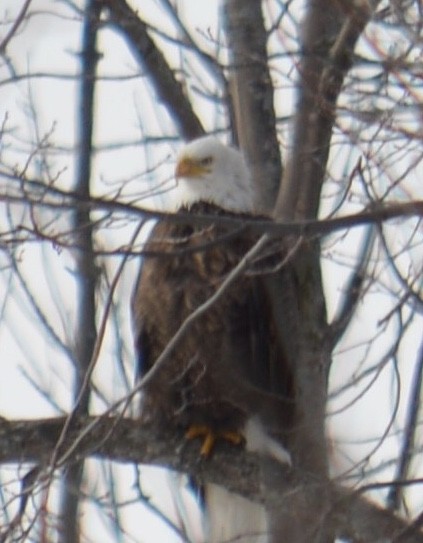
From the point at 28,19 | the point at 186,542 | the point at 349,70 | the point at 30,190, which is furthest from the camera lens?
the point at 28,19

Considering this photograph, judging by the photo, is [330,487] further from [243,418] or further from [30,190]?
[243,418]

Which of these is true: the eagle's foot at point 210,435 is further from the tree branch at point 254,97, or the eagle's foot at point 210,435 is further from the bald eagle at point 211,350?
the tree branch at point 254,97

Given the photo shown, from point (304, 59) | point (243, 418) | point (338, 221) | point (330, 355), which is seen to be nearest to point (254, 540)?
point (243, 418)

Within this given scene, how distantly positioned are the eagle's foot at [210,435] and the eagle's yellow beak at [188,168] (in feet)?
2.95

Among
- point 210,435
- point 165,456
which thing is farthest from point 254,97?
point 165,456

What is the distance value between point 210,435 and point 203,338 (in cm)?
29

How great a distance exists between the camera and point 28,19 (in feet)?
14.1

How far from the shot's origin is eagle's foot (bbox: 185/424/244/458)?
4395mm

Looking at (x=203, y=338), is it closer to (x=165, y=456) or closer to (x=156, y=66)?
(x=165, y=456)

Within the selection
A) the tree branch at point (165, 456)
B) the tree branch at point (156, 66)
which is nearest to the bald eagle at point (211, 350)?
the tree branch at point (165, 456)

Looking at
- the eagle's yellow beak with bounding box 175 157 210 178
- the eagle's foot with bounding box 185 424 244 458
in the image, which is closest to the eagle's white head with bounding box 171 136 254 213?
the eagle's yellow beak with bounding box 175 157 210 178

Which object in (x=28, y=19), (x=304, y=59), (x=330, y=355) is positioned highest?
(x=28, y=19)

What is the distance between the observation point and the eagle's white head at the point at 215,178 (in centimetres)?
501

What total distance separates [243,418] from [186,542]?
3.56 feet
